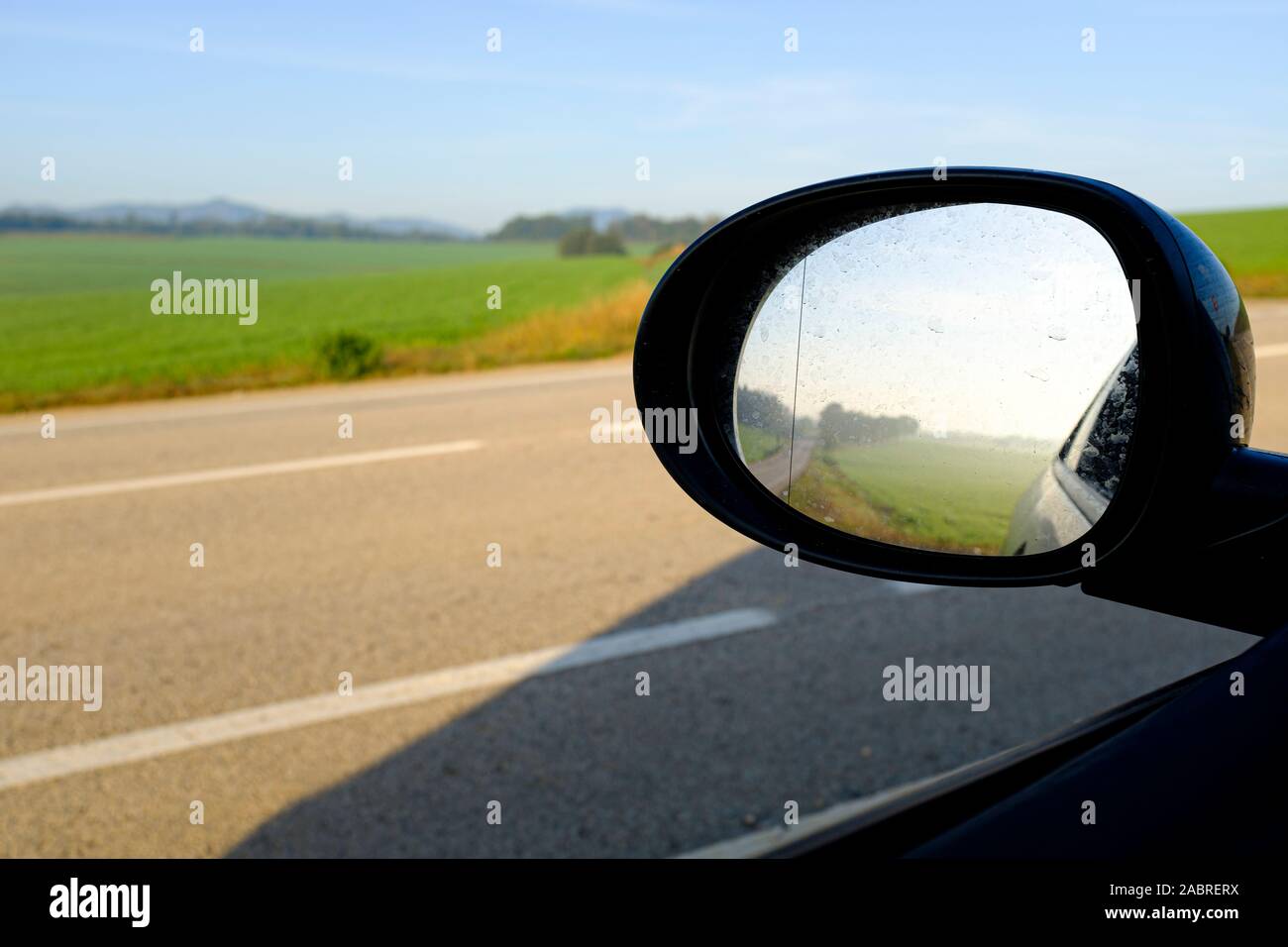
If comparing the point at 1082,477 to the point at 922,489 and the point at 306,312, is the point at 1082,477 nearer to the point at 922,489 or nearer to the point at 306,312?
the point at 922,489

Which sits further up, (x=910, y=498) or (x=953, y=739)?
(x=910, y=498)

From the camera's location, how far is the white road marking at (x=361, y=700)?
3486 millimetres

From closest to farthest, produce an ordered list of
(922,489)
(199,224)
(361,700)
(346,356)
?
(922,489)
(361,700)
(346,356)
(199,224)

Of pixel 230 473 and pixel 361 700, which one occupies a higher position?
pixel 230 473

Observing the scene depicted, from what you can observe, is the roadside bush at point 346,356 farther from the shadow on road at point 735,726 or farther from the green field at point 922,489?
the green field at point 922,489

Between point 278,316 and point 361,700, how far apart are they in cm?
3195

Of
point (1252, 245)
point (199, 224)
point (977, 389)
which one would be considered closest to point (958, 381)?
point (977, 389)

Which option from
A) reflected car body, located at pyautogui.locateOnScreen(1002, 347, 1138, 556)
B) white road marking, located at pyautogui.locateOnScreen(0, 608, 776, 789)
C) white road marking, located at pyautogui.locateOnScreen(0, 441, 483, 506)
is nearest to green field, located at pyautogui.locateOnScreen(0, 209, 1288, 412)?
reflected car body, located at pyautogui.locateOnScreen(1002, 347, 1138, 556)

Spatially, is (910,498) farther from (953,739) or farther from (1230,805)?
(953,739)

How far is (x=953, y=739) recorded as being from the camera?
347 cm

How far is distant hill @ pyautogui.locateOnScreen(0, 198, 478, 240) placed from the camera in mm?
82800

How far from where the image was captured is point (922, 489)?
3.87ft
